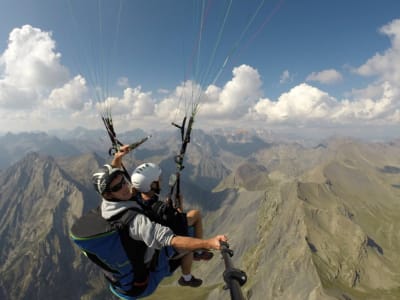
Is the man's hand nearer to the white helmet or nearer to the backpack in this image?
the backpack

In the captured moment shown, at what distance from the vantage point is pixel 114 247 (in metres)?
5.30

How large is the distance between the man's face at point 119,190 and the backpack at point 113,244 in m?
0.43

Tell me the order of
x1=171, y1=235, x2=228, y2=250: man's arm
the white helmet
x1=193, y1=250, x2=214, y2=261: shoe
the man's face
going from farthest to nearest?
x1=193, y1=250, x2=214, y2=261: shoe < the white helmet < the man's face < x1=171, y1=235, x2=228, y2=250: man's arm

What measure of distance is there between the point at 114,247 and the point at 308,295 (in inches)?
5076

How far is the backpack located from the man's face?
43cm

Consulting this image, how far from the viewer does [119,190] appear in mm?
5496

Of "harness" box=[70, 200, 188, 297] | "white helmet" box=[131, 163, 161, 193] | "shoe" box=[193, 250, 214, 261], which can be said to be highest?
"white helmet" box=[131, 163, 161, 193]

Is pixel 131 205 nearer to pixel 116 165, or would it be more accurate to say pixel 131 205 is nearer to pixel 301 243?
pixel 116 165

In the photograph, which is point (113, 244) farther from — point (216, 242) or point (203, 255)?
point (203, 255)

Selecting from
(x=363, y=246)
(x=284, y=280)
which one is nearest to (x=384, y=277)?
(x=363, y=246)

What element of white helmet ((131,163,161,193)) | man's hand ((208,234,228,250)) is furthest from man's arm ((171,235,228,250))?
white helmet ((131,163,161,193))

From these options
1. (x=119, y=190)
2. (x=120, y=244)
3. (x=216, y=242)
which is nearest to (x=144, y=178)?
(x=119, y=190)

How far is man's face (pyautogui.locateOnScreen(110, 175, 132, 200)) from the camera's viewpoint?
5.45m

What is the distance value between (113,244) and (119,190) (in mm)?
1082
